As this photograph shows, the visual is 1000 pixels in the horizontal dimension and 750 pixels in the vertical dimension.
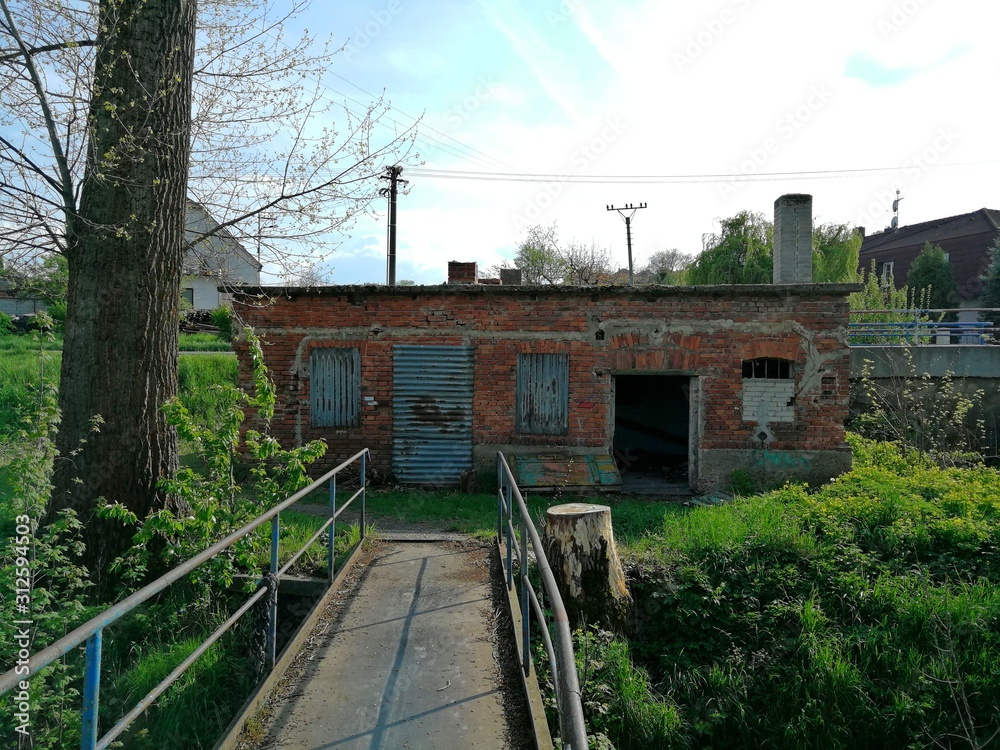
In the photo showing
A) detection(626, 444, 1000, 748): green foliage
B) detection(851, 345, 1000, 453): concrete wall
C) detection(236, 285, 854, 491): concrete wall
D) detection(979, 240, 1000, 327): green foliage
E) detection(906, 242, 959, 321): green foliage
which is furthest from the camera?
detection(906, 242, 959, 321): green foliage

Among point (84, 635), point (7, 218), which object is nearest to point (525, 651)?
point (84, 635)

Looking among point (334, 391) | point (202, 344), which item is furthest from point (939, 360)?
point (202, 344)

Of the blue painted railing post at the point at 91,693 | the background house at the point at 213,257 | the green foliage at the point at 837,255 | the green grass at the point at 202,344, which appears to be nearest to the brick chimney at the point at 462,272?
the background house at the point at 213,257

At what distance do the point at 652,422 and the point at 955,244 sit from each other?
30.7 m

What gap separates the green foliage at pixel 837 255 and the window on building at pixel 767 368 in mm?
14894

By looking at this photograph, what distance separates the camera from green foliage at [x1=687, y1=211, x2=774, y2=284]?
24141 mm

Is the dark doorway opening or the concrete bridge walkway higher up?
the dark doorway opening

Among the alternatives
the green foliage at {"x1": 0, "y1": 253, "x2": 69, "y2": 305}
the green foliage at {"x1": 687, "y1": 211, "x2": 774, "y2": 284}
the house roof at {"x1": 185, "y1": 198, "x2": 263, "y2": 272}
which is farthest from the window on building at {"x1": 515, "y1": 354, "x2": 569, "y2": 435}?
the green foliage at {"x1": 687, "y1": 211, "x2": 774, "y2": 284}

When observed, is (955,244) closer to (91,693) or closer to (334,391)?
(334,391)

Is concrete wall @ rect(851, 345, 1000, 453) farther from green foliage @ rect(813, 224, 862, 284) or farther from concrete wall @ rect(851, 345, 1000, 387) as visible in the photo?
green foliage @ rect(813, 224, 862, 284)

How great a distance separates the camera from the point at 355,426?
424 inches

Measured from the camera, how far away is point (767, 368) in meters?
10.6

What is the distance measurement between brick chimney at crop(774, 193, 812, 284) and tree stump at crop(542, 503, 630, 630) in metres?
7.23

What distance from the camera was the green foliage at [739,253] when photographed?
2414cm
